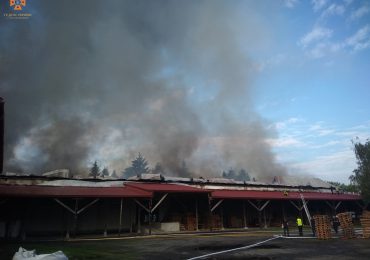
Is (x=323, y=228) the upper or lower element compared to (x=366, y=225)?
lower

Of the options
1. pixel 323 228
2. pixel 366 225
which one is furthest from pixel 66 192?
pixel 366 225

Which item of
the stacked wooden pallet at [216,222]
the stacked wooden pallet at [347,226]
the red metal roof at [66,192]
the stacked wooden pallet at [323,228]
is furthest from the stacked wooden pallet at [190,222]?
the stacked wooden pallet at [347,226]

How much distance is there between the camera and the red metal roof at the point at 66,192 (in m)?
20.0

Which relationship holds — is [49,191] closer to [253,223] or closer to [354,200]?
[253,223]

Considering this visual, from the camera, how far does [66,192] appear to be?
2175 cm

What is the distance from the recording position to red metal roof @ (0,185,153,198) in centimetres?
2000

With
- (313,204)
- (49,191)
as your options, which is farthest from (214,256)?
(313,204)

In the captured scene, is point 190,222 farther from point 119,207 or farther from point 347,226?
point 347,226

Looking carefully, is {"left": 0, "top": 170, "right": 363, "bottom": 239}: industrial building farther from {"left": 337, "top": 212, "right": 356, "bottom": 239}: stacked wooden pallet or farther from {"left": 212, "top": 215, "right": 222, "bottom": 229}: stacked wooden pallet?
{"left": 337, "top": 212, "right": 356, "bottom": 239}: stacked wooden pallet

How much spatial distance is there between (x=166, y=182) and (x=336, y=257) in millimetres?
22379

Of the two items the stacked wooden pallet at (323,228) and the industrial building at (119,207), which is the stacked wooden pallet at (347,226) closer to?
the stacked wooden pallet at (323,228)

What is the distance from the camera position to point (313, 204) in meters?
38.2

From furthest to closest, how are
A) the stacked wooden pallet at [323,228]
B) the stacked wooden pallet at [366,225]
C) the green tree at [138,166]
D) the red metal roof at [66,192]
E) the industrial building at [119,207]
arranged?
1. the green tree at [138,166]
2. the industrial building at [119,207]
3. the red metal roof at [66,192]
4. the stacked wooden pallet at [323,228]
5. the stacked wooden pallet at [366,225]

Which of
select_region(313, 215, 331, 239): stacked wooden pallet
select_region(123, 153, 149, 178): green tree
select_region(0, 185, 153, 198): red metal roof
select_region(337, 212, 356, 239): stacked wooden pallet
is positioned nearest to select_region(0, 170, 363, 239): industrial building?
select_region(0, 185, 153, 198): red metal roof
